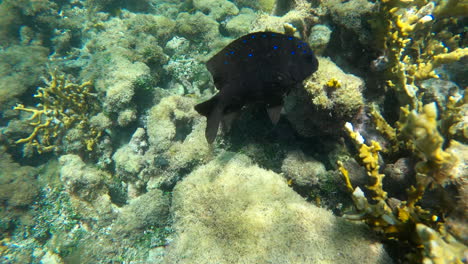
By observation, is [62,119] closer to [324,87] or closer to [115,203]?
[115,203]

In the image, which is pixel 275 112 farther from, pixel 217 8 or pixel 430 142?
pixel 217 8

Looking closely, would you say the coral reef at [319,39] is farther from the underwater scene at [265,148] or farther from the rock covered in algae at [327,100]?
the rock covered in algae at [327,100]

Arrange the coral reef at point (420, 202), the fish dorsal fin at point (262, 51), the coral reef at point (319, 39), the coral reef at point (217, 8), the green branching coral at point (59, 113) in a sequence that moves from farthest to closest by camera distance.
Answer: the coral reef at point (217, 8), the green branching coral at point (59, 113), the coral reef at point (319, 39), the fish dorsal fin at point (262, 51), the coral reef at point (420, 202)

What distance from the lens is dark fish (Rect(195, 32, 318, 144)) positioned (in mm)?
2527

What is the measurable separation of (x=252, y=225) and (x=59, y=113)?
6300mm

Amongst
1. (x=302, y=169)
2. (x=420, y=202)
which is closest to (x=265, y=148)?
(x=302, y=169)

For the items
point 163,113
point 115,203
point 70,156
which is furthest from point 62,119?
point 163,113

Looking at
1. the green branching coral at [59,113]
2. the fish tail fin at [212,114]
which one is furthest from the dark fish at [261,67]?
the green branching coral at [59,113]

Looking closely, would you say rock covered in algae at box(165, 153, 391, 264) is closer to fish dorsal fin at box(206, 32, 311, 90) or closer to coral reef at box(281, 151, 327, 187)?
coral reef at box(281, 151, 327, 187)

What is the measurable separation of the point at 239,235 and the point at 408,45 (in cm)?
377

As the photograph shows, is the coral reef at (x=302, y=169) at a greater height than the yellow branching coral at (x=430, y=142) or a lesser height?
lesser

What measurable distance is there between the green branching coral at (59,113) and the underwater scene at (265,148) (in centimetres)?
4

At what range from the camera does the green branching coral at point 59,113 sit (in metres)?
6.14

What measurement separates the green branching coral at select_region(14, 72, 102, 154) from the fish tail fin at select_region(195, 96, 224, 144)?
4.60m
